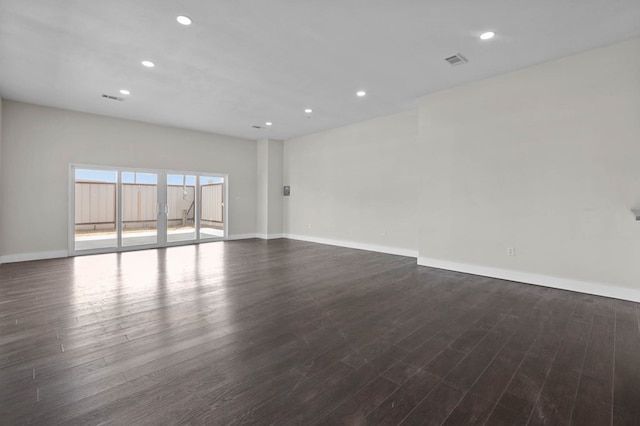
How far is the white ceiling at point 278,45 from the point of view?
9.76 feet

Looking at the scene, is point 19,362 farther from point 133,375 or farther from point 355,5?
point 355,5

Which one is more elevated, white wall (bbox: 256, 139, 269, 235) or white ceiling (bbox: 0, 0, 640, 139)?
white ceiling (bbox: 0, 0, 640, 139)

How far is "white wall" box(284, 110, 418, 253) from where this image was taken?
21.1 ft

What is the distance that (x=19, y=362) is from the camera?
2145mm

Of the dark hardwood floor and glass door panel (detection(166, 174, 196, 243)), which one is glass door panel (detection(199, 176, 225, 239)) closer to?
glass door panel (detection(166, 174, 196, 243))

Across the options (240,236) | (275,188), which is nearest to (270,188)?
(275,188)

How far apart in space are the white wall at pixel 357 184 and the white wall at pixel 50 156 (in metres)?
3.72

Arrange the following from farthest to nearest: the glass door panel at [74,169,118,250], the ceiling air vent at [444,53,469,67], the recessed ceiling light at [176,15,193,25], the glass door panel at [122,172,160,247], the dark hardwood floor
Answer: the glass door panel at [122,172,160,247]
the glass door panel at [74,169,118,250]
the ceiling air vent at [444,53,469,67]
the recessed ceiling light at [176,15,193,25]
the dark hardwood floor

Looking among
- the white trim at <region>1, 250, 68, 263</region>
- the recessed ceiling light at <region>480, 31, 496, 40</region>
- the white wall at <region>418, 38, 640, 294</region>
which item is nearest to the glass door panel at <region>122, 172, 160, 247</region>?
the white trim at <region>1, 250, 68, 263</region>

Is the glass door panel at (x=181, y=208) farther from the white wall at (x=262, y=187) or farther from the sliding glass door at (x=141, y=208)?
the white wall at (x=262, y=187)

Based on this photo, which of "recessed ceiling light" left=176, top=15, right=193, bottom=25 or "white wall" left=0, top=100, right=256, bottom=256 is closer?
"recessed ceiling light" left=176, top=15, right=193, bottom=25

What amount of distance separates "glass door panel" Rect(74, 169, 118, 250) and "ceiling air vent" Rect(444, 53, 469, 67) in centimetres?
742

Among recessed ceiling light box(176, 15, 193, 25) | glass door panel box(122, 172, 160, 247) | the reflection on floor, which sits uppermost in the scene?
recessed ceiling light box(176, 15, 193, 25)

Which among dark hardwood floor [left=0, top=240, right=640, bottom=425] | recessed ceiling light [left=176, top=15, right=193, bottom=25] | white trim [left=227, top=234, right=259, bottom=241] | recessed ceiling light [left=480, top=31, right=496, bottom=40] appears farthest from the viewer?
white trim [left=227, top=234, right=259, bottom=241]
